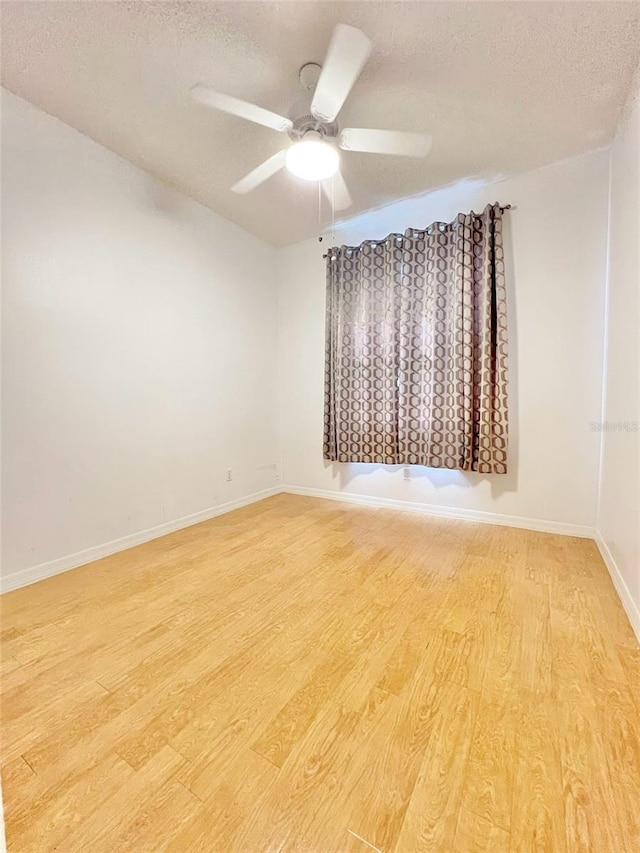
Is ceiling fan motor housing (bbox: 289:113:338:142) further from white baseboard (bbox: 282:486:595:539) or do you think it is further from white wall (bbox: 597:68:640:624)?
white baseboard (bbox: 282:486:595:539)

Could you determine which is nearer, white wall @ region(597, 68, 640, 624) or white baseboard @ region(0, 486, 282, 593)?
white wall @ region(597, 68, 640, 624)

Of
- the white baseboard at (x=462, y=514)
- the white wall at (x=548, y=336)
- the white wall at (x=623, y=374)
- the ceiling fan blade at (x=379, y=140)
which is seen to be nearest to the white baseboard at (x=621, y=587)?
the white wall at (x=623, y=374)

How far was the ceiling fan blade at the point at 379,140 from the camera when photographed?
1.75 metres

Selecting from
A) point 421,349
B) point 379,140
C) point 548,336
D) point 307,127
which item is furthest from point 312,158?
point 548,336

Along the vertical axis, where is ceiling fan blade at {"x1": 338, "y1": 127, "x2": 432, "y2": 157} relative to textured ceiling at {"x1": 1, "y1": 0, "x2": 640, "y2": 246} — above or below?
below

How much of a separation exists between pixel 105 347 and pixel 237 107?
1.58 m

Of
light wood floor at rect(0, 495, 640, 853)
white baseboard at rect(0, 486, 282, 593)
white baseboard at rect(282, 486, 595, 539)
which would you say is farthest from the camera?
white baseboard at rect(282, 486, 595, 539)

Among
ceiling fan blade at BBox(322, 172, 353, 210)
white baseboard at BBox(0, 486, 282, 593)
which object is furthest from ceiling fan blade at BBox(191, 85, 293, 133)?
white baseboard at BBox(0, 486, 282, 593)

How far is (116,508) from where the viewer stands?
240 cm

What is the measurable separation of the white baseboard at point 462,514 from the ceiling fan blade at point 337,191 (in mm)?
2626

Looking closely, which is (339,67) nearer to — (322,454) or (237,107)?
(237,107)

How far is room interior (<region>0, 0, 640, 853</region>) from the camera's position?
930 millimetres

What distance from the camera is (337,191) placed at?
2756 mm

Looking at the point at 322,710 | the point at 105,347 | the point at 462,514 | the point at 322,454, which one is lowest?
the point at 322,710
